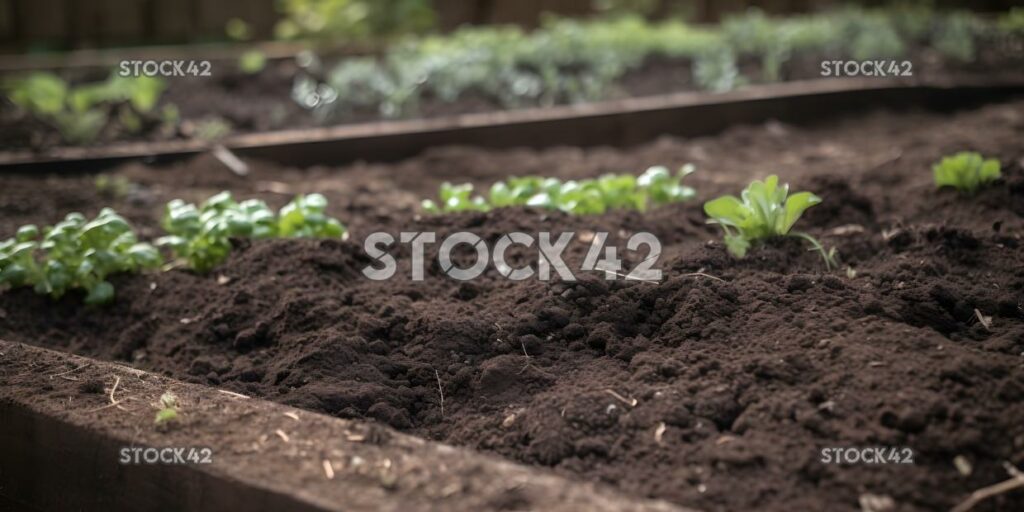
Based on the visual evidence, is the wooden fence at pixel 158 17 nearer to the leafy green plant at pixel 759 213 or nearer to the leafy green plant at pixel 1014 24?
the leafy green plant at pixel 1014 24

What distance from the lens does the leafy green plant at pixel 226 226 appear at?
10.1 feet

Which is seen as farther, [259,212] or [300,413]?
[259,212]

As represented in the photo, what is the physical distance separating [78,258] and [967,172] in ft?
9.68

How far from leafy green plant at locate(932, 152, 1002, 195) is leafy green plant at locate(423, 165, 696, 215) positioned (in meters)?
0.85

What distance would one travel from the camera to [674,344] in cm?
230

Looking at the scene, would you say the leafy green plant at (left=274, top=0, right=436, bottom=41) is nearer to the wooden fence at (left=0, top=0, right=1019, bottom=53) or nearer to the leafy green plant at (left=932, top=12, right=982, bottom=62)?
the wooden fence at (left=0, top=0, right=1019, bottom=53)

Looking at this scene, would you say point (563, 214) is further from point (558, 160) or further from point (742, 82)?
point (742, 82)

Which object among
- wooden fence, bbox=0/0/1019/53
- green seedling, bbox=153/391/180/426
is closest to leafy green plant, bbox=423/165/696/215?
green seedling, bbox=153/391/180/426

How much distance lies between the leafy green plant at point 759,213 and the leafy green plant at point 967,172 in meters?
0.78

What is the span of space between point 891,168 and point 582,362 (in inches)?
89.7

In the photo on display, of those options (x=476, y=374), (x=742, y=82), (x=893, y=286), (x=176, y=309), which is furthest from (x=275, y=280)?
(x=742, y=82)

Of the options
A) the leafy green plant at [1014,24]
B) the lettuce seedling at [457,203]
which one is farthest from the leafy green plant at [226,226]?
the leafy green plant at [1014,24]

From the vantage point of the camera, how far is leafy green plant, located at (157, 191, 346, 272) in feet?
10.1

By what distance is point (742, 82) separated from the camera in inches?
228
